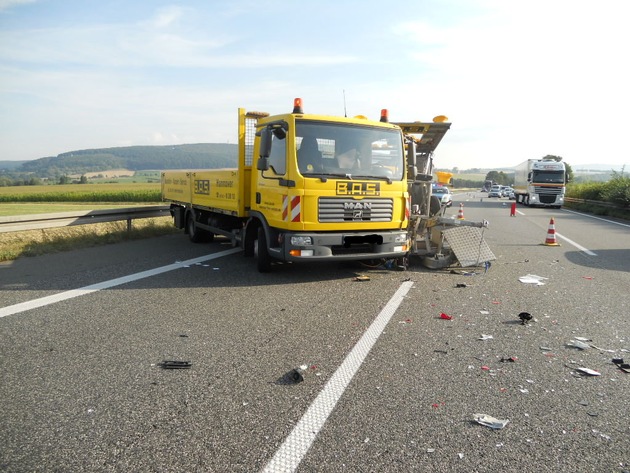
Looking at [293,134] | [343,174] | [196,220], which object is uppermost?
[293,134]

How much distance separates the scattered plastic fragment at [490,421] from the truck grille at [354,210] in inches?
182

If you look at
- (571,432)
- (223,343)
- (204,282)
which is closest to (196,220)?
(204,282)

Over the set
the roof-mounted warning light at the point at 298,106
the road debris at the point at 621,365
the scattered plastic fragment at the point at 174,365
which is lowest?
the road debris at the point at 621,365

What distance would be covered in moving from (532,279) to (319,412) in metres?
6.00

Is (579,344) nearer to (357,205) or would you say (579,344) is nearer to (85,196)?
(357,205)

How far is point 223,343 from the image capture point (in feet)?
15.6

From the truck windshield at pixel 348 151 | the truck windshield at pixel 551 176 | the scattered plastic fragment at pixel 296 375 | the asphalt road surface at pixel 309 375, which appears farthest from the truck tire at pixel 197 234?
the truck windshield at pixel 551 176

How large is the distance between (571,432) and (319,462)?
5.29 ft

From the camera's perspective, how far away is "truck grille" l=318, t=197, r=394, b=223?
7.61 metres

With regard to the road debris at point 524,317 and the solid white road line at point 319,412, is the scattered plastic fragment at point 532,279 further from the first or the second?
the solid white road line at point 319,412

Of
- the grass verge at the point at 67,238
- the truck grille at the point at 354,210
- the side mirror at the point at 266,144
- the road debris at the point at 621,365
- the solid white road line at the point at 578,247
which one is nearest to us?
the road debris at the point at 621,365

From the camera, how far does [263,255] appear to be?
26.9ft

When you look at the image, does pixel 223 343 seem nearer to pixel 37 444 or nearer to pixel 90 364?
pixel 90 364

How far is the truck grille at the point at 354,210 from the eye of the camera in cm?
761
